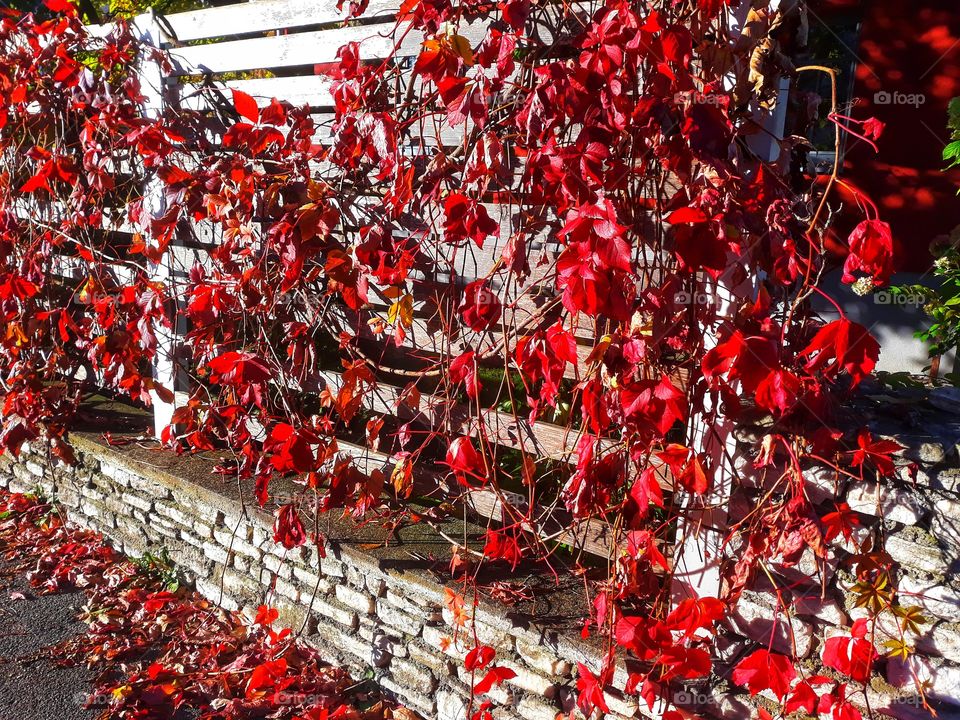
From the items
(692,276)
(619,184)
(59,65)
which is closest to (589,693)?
(692,276)

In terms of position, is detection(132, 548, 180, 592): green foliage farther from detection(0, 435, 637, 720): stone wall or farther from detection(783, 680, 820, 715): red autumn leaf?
detection(783, 680, 820, 715): red autumn leaf

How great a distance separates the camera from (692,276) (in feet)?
6.79

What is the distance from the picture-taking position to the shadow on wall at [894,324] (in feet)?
15.2

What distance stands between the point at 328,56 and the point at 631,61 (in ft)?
4.38

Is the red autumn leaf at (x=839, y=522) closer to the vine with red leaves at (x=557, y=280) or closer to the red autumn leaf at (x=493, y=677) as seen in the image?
the vine with red leaves at (x=557, y=280)

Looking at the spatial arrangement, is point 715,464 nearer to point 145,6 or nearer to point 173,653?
point 173,653

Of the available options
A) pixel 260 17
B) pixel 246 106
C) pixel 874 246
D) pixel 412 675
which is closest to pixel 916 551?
pixel 874 246

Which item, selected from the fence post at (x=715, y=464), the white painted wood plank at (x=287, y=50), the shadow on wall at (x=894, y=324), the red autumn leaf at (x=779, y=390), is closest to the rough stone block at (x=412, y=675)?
the fence post at (x=715, y=464)

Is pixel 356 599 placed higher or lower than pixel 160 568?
higher

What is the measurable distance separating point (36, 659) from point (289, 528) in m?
1.18

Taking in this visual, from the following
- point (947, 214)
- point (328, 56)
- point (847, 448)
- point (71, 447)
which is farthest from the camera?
point (947, 214)

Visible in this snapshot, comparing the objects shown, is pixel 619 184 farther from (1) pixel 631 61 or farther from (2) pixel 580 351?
(2) pixel 580 351

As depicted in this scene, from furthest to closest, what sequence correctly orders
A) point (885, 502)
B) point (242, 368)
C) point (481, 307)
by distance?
1. point (242, 368)
2. point (481, 307)
3. point (885, 502)

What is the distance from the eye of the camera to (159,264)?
3523 mm
